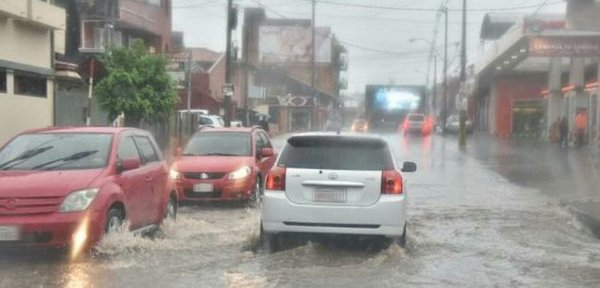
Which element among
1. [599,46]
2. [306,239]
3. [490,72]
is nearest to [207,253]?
[306,239]

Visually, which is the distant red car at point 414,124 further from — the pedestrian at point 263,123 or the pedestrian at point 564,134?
the pedestrian at point 564,134

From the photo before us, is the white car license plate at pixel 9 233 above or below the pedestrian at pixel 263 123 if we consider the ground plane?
below

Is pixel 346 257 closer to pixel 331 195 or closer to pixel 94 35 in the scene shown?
pixel 331 195

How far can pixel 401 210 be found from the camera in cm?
927

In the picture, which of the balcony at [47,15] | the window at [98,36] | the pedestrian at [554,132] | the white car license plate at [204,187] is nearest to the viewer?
the white car license plate at [204,187]

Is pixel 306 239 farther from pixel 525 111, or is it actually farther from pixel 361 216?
pixel 525 111

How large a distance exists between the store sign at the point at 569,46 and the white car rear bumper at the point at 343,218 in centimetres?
2331

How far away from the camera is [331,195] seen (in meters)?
9.26

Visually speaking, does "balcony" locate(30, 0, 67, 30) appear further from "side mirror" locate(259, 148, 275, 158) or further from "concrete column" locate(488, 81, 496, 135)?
"concrete column" locate(488, 81, 496, 135)

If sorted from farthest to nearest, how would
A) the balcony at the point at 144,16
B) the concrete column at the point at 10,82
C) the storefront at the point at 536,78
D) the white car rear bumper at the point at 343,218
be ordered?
the balcony at the point at 144,16 < the storefront at the point at 536,78 < the concrete column at the point at 10,82 < the white car rear bumper at the point at 343,218

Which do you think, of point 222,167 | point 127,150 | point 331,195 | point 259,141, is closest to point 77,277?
point 127,150

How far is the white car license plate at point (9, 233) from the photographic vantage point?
8289 millimetres

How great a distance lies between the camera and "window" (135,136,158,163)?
10.7m

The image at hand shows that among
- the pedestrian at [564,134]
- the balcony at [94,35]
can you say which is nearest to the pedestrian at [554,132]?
the pedestrian at [564,134]
